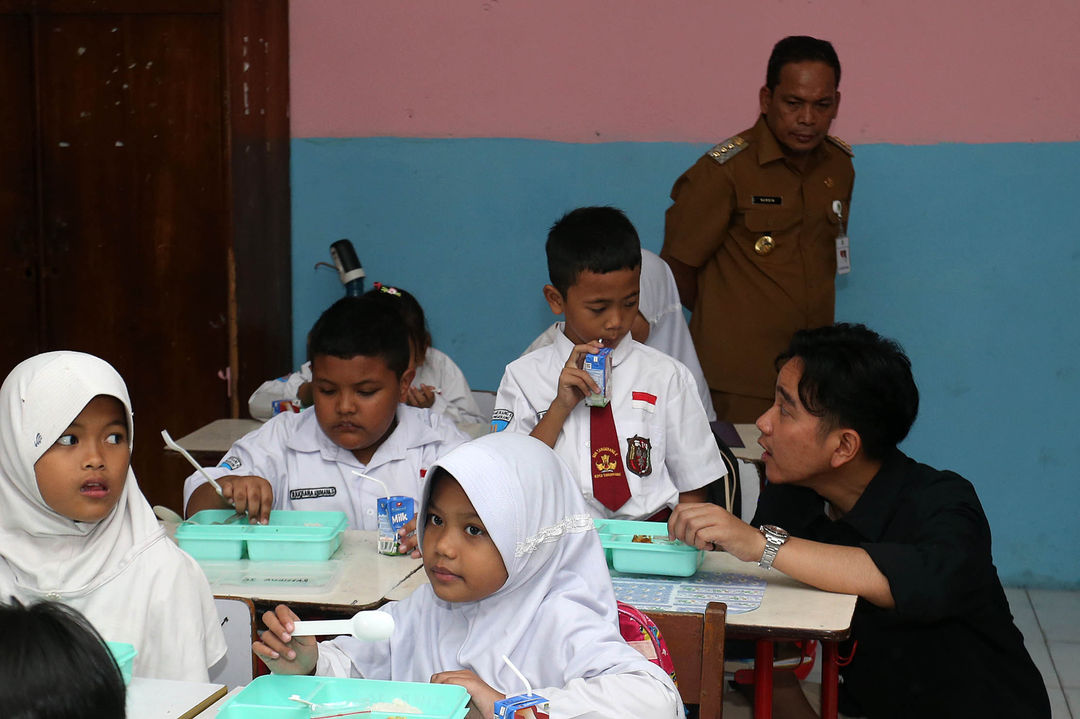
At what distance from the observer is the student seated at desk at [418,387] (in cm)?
391

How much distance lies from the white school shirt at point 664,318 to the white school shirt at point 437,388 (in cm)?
40

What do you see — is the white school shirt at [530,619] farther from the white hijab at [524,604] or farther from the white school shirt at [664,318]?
the white school shirt at [664,318]

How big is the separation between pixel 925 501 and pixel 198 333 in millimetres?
3105

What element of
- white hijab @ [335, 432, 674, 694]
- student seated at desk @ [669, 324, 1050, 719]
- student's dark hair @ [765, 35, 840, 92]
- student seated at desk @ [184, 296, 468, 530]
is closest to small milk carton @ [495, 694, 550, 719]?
white hijab @ [335, 432, 674, 694]

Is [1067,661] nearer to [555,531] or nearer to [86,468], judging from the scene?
[555,531]

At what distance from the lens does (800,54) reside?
3.98 metres

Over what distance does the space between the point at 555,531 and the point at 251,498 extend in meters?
1.09

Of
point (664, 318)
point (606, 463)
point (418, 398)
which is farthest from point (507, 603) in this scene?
point (664, 318)

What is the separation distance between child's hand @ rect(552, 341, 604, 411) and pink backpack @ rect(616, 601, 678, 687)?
957 millimetres

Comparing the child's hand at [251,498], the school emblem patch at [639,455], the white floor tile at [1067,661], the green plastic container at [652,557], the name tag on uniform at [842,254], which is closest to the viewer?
the green plastic container at [652,557]

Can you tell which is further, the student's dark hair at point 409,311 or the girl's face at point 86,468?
the student's dark hair at point 409,311

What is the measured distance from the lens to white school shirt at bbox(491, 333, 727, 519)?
2939mm

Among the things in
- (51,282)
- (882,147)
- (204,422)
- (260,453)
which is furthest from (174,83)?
(882,147)

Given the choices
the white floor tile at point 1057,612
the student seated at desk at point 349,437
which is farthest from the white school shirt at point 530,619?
the white floor tile at point 1057,612
